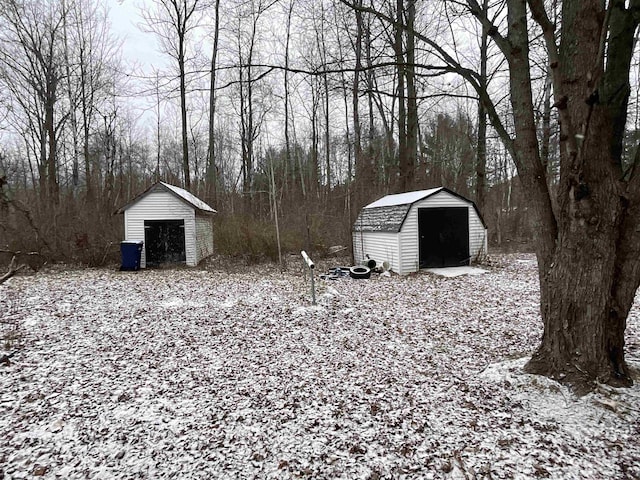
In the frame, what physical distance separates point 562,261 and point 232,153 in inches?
1294

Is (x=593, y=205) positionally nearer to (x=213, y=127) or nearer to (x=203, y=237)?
(x=203, y=237)

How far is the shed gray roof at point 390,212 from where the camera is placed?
37.0ft

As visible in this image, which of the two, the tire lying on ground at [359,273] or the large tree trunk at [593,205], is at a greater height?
the large tree trunk at [593,205]

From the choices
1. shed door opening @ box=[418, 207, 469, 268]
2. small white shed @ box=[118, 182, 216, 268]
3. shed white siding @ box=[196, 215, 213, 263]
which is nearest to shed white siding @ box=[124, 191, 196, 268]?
small white shed @ box=[118, 182, 216, 268]

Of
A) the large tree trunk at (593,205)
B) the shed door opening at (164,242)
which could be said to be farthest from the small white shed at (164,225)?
the large tree trunk at (593,205)

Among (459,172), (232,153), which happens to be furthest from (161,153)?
(459,172)

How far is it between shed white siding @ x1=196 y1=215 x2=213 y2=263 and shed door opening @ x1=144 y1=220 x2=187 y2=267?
2.04 feet

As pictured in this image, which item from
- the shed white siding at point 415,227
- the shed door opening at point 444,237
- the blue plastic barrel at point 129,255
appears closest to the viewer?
the shed white siding at point 415,227

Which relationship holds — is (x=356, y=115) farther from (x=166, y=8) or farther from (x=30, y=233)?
(x=30, y=233)

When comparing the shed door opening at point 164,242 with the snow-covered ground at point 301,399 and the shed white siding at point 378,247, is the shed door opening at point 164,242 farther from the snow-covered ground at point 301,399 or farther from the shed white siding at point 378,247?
the snow-covered ground at point 301,399

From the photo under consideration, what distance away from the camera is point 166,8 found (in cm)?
2019

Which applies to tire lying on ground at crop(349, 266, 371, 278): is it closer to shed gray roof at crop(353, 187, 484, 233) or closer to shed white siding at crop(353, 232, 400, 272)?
shed white siding at crop(353, 232, 400, 272)

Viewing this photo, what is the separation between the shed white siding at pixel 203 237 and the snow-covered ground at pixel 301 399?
7.94 meters

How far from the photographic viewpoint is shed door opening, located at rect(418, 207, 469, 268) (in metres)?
11.7
